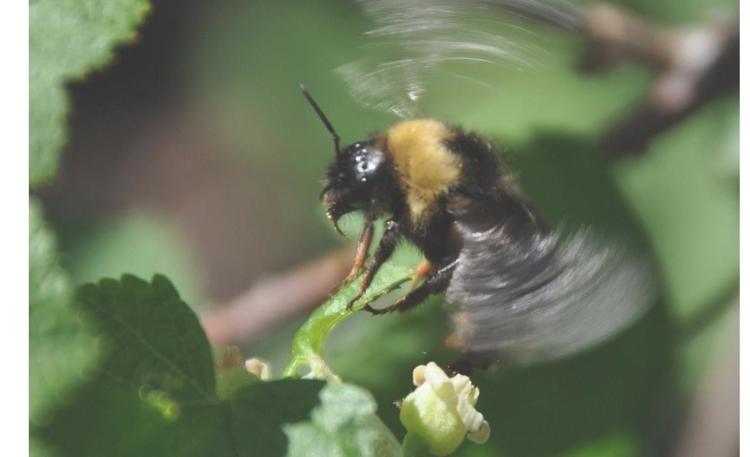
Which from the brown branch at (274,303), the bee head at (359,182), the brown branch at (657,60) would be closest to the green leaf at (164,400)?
the bee head at (359,182)

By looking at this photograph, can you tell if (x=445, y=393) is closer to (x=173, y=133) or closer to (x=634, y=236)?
(x=634, y=236)

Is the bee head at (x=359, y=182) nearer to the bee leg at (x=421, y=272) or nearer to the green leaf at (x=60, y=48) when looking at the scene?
the bee leg at (x=421, y=272)

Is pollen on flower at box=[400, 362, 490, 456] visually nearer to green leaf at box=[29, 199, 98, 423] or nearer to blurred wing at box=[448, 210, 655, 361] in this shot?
blurred wing at box=[448, 210, 655, 361]

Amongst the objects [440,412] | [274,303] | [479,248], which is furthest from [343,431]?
[274,303]

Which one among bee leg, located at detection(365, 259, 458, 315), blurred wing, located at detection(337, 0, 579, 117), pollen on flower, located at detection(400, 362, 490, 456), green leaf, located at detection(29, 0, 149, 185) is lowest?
pollen on flower, located at detection(400, 362, 490, 456)

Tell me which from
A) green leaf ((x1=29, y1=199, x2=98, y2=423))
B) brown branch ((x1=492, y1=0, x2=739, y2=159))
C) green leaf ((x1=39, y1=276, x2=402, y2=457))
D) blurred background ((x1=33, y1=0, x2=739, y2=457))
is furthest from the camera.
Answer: brown branch ((x1=492, y1=0, x2=739, y2=159))

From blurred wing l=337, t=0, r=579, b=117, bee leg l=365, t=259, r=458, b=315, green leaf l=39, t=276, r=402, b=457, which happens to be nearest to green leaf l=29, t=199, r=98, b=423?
green leaf l=39, t=276, r=402, b=457

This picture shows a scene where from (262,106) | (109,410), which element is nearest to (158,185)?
(262,106)
